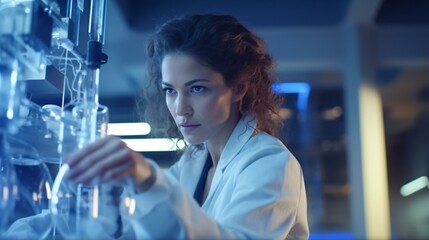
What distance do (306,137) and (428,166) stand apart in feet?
4.78

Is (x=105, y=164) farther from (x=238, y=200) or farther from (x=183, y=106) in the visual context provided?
(x=183, y=106)

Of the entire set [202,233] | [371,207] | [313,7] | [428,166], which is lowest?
[202,233]

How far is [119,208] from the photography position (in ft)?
1.95

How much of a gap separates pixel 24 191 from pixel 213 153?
47cm

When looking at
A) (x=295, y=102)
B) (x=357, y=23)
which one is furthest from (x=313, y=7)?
(x=295, y=102)

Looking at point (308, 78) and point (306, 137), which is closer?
point (308, 78)

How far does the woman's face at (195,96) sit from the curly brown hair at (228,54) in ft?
0.06

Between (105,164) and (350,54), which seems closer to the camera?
(105,164)

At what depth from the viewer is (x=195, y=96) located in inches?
34.8

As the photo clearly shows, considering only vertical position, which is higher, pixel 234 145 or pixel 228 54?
pixel 228 54

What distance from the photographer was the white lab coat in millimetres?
562

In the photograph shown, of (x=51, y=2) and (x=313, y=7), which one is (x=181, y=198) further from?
(x=313, y=7)

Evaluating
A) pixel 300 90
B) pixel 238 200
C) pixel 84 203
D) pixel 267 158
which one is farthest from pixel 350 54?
pixel 84 203

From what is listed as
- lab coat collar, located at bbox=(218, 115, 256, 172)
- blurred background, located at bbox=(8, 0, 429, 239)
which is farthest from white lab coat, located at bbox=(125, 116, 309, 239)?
blurred background, located at bbox=(8, 0, 429, 239)
